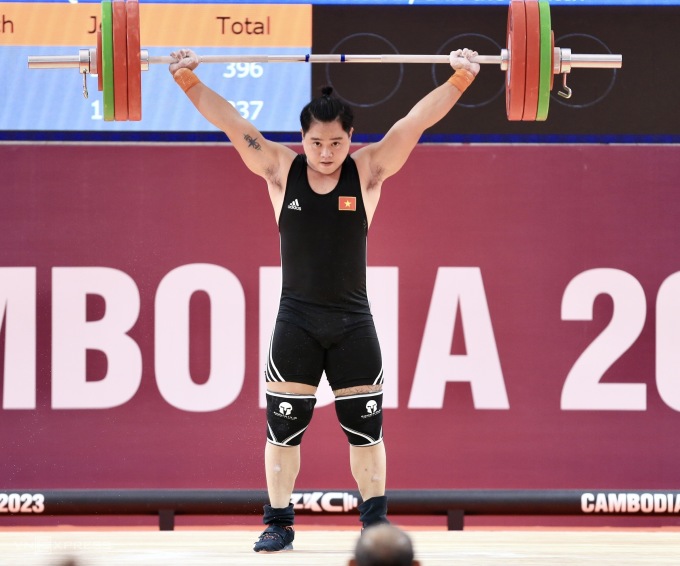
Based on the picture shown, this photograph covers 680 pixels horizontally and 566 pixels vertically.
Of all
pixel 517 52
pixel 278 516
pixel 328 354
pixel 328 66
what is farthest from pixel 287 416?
pixel 328 66

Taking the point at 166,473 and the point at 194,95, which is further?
the point at 166,473

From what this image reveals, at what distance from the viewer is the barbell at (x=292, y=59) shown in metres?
3.48

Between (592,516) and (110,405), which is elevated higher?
(110,405)

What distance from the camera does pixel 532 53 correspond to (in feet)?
11.5

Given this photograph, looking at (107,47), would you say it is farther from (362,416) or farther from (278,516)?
(278,516)

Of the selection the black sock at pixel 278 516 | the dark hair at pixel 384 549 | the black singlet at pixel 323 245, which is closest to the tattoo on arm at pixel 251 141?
the black singlet at pixel 323 245

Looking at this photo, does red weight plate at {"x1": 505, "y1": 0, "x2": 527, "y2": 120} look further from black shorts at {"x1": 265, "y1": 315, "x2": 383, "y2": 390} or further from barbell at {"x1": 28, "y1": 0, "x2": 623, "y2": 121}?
black shorts at {"x1": 265, "y1": 315, "x2": 383, "y2": 390}

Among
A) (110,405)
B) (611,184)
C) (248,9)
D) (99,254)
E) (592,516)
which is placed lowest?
(592,516)

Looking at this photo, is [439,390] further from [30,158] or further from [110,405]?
[30,158]

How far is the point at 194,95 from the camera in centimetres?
351

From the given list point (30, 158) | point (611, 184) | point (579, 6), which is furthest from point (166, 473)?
point (579, 6)

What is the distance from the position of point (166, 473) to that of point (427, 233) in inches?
61.6

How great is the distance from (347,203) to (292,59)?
1.56ft

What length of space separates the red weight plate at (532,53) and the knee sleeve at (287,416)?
1153mm
